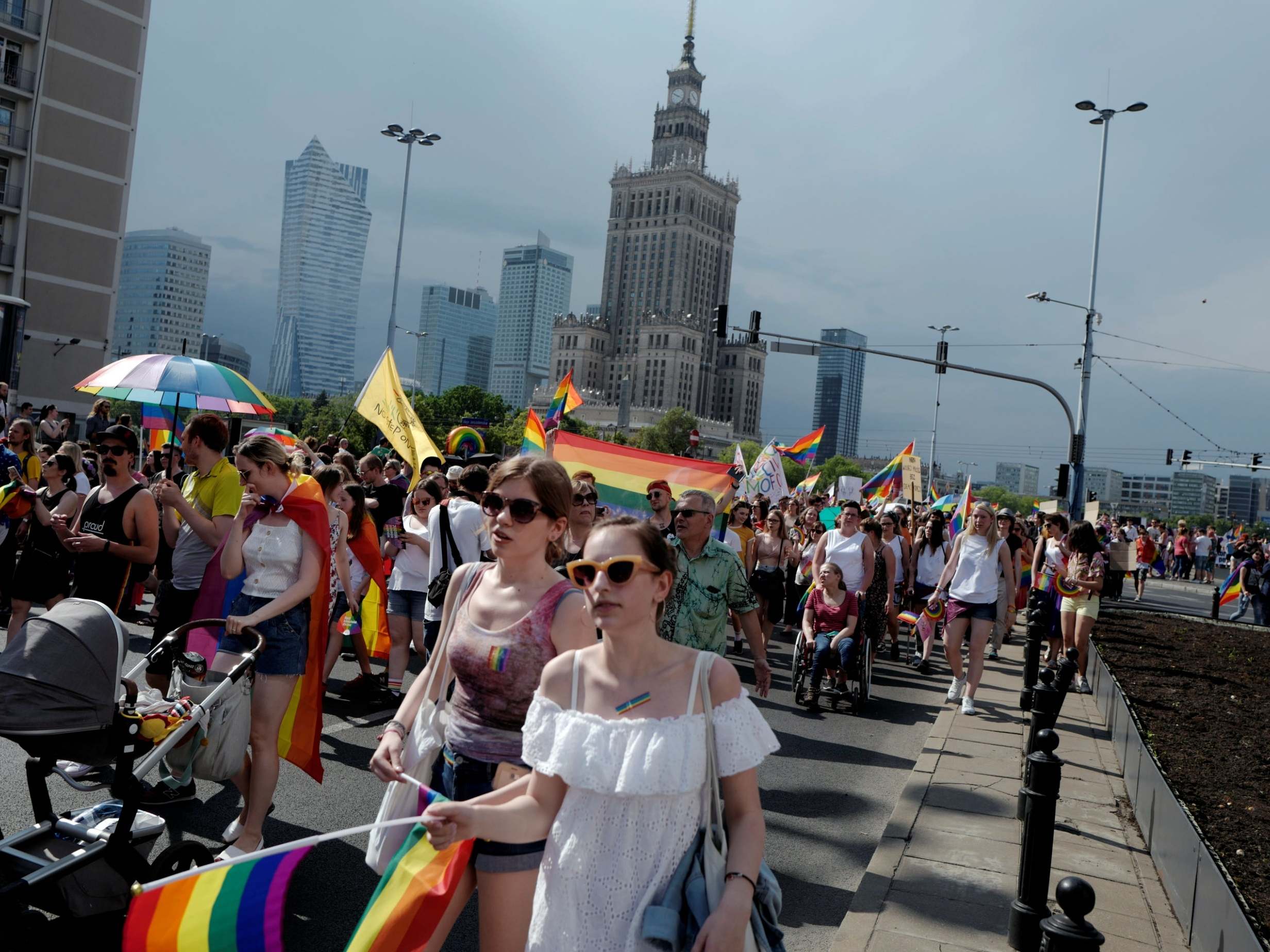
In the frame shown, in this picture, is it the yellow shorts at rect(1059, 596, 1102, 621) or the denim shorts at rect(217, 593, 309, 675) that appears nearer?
the denim shorts at rect(217, 593, 309, 675)

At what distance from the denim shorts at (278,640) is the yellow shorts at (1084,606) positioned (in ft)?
26.6

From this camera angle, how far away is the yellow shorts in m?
10.2

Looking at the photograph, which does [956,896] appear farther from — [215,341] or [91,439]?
[215,341]

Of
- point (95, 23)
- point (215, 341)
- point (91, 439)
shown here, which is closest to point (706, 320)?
point (215, 341)

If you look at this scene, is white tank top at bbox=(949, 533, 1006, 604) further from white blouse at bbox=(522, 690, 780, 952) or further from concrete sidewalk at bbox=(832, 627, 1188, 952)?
white blouse at bbox=(522, 690, 780, 952)

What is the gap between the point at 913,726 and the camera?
29.5ft

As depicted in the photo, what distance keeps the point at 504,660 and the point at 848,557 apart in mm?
7383

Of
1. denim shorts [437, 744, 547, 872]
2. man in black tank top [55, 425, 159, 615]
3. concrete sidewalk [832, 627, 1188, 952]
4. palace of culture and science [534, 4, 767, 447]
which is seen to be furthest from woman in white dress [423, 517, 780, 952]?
palace of culture and science [534, 4, 767, 447]

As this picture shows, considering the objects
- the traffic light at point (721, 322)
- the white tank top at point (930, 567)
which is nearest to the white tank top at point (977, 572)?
the white tank top at point (930, 567)

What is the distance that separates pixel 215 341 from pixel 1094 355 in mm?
115816

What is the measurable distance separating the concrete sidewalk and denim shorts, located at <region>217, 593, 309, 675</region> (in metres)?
2.70

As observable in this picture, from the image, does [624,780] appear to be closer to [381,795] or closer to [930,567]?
[381,795]

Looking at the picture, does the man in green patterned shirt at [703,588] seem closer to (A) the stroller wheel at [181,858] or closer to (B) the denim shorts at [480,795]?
(A) the stroller wheel at [181,858]

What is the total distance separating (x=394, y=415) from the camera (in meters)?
10.9
